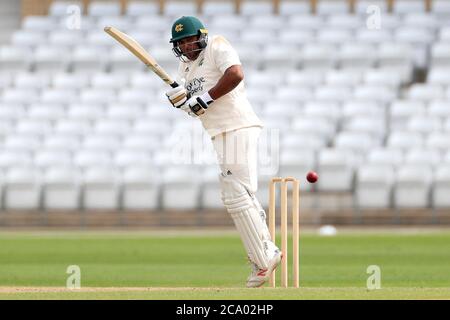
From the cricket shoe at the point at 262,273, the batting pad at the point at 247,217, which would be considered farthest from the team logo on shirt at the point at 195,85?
the cricket shoe at the point at 262,273

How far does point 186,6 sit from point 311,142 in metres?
5.25

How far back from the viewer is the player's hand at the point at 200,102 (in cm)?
777

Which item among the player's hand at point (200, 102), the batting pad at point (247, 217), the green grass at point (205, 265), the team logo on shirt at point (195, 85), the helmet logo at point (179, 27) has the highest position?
the helmet logo at point (179, 27)

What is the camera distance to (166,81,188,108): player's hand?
788 cm

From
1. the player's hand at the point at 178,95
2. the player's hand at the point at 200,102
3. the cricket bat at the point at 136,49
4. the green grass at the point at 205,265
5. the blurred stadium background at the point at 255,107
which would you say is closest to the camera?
the green grass at the point at 205,265

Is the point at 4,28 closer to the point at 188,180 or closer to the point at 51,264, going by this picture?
the point at 188,180

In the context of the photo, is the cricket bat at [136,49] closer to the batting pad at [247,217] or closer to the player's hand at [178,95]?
the player's hand at [178,95]

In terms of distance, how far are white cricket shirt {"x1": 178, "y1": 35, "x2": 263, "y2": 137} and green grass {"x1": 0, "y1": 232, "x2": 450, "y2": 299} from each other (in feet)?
3.60

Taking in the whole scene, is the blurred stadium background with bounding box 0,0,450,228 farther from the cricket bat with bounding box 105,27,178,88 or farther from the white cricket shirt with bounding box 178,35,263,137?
the white cricket shirt with bounding box 178,35,263,137

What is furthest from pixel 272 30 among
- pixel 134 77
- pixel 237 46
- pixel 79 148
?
pixel 79 148

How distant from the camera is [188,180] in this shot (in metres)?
17.7

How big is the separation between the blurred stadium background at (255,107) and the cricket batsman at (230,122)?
7.85 m

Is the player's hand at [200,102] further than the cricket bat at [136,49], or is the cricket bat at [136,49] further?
the cricket bat at [136,49]

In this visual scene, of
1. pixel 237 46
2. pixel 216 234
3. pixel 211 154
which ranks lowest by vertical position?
pixel 216 234
